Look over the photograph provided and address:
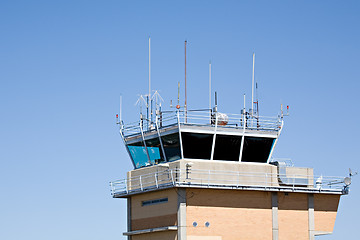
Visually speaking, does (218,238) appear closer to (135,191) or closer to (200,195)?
(200,195)

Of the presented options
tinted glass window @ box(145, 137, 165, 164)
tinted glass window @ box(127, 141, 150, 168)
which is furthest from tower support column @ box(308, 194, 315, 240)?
tinted glass window @ box(127, 141, 150, 168)

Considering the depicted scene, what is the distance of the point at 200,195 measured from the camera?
41625mm

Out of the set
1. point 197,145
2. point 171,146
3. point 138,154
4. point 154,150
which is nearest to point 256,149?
point 197,145

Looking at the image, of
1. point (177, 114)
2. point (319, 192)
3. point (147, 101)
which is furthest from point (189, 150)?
point (319, 192)

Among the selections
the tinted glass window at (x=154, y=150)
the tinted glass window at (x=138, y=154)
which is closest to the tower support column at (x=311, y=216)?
the tinted glass window at (x=154, y=150)

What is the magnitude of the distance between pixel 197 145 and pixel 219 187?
270cm

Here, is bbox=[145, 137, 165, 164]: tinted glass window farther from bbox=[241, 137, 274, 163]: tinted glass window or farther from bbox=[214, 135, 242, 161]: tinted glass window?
bbox=[241, 137, 274, 163]: tinted glass window

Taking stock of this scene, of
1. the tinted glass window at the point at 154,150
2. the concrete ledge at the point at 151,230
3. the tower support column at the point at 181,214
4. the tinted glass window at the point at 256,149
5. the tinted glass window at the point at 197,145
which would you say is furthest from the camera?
the tinted glass window at the point at 154,150

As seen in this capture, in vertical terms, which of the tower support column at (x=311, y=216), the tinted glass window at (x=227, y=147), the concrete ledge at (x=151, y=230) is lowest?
the concrete ledge at (x=151, y=230)

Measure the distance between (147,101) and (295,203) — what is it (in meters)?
10.5

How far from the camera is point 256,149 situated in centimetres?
4391

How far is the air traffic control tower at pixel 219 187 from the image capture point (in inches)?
1634

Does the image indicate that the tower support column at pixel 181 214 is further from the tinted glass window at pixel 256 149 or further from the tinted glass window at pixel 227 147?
the tinted glass window at pixel 256 149

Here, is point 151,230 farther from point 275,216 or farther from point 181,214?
point 275,216
